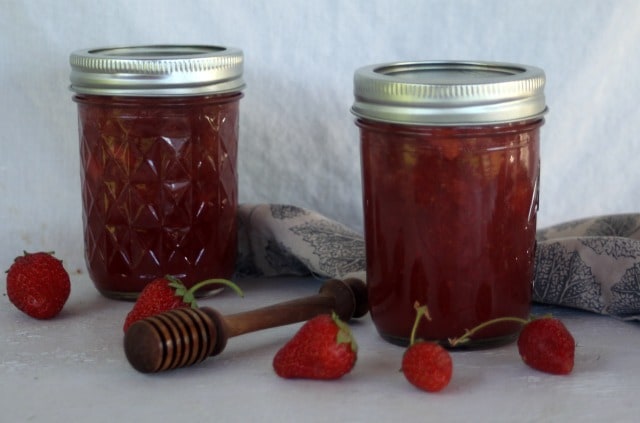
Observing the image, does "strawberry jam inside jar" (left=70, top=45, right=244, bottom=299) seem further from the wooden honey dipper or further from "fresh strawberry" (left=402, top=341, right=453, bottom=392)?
"fresh strawberry" (left=402, top=341, right=453, bottom=392)

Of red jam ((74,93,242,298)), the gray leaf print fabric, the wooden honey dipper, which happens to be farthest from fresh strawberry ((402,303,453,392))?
red jam ((74,93,242,298))

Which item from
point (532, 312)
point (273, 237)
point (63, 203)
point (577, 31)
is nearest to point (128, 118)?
point (273, 237)

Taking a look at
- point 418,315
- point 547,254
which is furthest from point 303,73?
point 418,315

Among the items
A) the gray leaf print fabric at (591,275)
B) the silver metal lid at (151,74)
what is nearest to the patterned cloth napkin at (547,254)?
the gray leaf print fabric at (591,275)

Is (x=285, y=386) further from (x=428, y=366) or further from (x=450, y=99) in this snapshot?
(x=450, y=99)

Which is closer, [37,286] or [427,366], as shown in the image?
[427,366]

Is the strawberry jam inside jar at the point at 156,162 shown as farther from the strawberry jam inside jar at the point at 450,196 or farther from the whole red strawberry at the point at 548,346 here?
the whole red strawberry at the point at 548,346

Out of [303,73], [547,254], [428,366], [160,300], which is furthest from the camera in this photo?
[303,73]

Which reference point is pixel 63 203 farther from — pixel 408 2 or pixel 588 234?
pixel 588 234
